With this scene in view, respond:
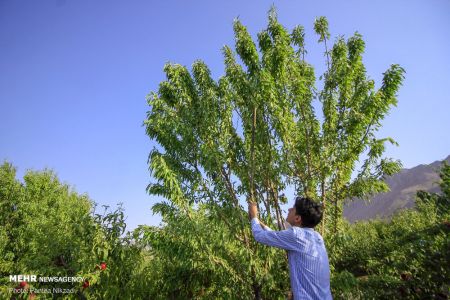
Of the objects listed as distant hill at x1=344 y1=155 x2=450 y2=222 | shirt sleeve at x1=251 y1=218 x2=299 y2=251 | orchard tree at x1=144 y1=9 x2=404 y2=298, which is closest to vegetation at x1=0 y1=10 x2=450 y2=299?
orchard tree at x1=144 y1=9 x2=404 y2=298

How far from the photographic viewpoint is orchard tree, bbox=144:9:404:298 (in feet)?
21.6

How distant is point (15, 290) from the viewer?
255 inches

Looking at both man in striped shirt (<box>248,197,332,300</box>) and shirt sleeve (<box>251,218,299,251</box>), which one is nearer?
man in striped shirt (<box>248,197,332,300</box>)

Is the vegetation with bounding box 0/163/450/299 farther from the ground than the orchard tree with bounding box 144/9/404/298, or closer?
closer

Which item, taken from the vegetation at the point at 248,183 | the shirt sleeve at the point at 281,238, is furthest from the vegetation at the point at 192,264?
the shirt sleeve at the point at 281,238

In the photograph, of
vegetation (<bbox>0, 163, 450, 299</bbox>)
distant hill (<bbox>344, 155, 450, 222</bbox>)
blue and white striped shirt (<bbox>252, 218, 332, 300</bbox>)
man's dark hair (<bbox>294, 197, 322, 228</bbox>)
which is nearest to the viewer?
blue and white striped shirt (<bbox>252, 218, 332, 300</bbox>)

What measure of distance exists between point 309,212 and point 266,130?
405 cm

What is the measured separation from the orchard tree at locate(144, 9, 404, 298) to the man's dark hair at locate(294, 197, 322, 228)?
349cm

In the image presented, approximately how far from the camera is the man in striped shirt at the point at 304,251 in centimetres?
259

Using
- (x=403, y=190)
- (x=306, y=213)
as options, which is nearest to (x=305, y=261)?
(x=306, y=213)

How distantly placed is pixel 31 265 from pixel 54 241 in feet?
2.88

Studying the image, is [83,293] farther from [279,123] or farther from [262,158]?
[279,123]

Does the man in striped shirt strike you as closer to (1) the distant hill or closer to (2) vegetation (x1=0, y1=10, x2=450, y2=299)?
(2) vegetation (x1=0, y1=10, x2=450, y2=299)

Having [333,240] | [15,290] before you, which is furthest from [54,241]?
[333,240]
